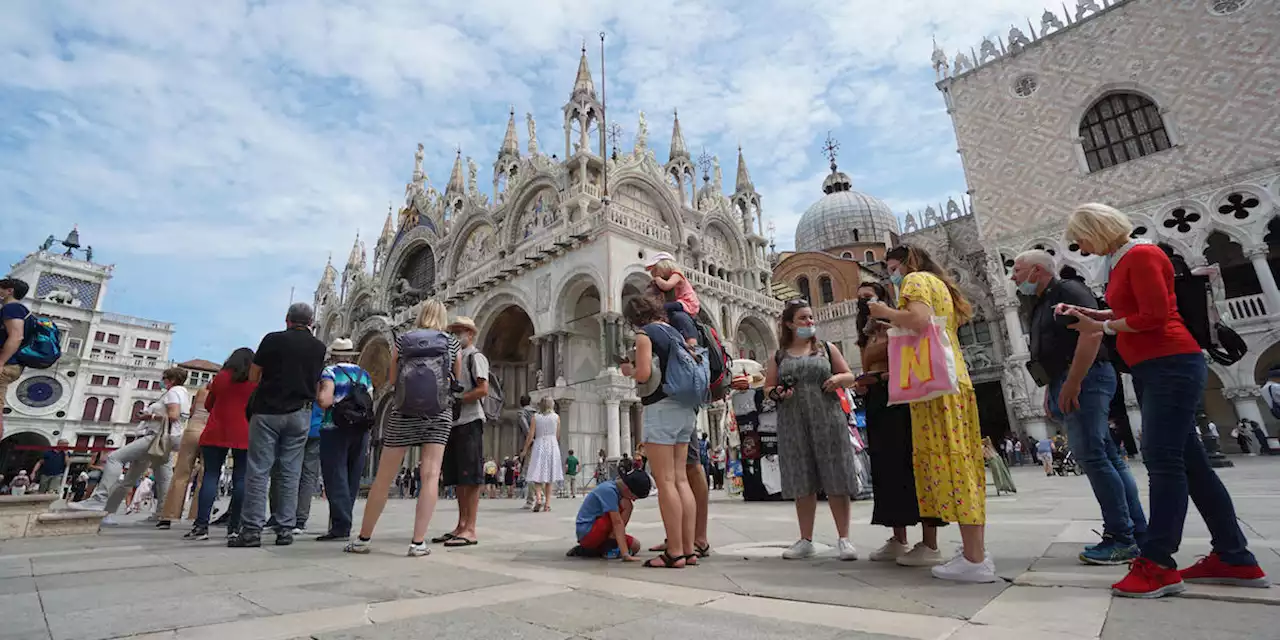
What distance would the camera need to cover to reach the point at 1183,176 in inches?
715

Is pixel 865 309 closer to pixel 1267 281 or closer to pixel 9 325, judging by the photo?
pixel 9 325

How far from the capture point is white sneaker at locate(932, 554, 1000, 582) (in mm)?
2498

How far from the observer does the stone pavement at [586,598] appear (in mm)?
1752

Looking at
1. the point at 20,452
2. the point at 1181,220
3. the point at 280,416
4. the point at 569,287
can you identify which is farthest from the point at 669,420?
the point at 20,452

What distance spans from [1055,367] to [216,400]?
6.62 m

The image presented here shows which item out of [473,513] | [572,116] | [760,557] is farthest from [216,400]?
[572,116]

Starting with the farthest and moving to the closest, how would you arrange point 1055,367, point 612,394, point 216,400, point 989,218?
point 989,218
point 612,394
point 216,400
point 1055,367

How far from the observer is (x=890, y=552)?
10.5ft

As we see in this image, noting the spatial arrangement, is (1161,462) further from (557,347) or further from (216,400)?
(557,347)

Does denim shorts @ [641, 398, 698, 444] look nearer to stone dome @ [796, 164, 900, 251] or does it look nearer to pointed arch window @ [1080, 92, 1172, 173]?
pointed arch window @ [1080, 92, 1172, 173]

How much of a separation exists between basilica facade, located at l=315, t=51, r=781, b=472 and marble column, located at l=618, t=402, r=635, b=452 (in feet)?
0.11

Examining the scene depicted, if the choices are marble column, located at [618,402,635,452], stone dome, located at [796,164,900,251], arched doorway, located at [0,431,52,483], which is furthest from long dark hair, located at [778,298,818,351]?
arched doorway, located at [0,431,52,483]

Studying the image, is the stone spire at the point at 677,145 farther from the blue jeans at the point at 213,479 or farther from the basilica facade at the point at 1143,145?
the blue jeans at the point at 213,479

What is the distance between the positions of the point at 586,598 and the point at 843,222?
1500 inches
